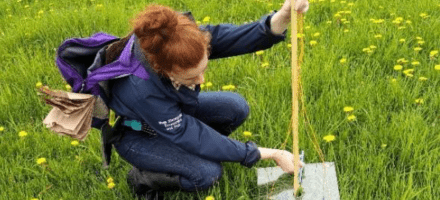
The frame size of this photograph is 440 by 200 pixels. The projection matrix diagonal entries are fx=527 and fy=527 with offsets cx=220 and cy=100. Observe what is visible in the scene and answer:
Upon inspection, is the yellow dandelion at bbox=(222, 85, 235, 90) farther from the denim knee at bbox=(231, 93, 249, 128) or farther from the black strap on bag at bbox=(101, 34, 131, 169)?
the black strap on bag at bbox=(101, 34, 131, 169)

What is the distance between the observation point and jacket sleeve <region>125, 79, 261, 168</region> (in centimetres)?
185

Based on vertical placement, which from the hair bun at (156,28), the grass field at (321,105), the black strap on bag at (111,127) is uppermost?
the hair bun at (156,28)

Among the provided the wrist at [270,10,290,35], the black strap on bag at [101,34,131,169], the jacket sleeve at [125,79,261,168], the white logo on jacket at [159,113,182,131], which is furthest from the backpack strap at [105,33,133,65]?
the wrist at [270,10,290,35]

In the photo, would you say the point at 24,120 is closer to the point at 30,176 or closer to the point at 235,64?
the point at 30,176

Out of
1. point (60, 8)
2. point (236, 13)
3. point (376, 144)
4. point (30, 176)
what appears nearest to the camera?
point (376, 144)

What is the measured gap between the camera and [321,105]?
2.55 m

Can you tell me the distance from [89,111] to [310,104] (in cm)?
114

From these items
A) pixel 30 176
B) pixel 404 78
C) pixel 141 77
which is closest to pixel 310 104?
pixel 404 78

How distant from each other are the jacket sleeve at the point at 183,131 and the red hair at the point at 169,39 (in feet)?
0.56

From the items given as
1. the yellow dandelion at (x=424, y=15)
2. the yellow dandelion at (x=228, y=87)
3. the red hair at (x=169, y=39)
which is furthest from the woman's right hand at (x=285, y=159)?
the yellow dandelion at (x=424, y=15)

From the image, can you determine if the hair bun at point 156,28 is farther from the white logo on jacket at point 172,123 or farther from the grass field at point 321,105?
the grass field at point 321,105

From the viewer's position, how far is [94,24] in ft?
12.7

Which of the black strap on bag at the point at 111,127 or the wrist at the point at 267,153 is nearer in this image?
the black strap on bag at the point at 111,127

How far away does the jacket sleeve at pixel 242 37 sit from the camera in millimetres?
2002
